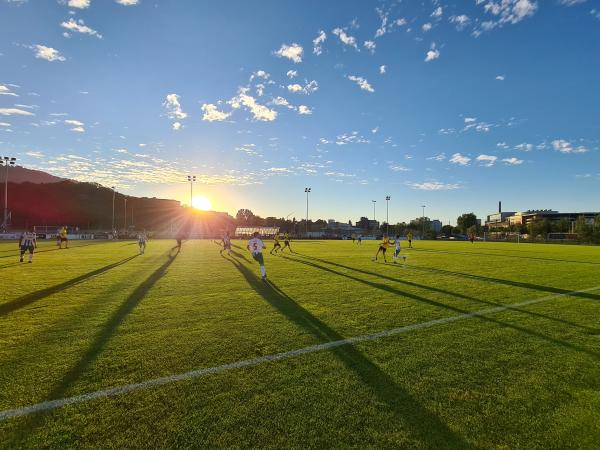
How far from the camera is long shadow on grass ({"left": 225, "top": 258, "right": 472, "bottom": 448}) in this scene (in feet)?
10.5

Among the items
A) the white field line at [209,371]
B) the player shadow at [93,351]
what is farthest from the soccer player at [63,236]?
the white field line at [209,371]

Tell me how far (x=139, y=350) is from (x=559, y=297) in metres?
11.3

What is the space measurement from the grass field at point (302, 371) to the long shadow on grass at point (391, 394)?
2cm

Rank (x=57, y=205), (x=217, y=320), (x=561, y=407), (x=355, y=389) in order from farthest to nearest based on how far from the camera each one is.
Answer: (x=57, y=205), (x=217, y=320), (x=355, y=389), (x=561, y=407)

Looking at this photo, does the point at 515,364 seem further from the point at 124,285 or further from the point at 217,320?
the point at 124,285

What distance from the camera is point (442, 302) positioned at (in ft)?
29.5

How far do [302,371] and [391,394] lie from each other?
1235 millimetres

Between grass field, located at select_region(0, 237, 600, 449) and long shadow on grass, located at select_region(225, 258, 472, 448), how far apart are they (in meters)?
0.02

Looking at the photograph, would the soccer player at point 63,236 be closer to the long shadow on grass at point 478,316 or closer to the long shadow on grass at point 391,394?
the long shadow on grass at point 478,316

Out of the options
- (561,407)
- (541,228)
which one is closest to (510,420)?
(561,407)

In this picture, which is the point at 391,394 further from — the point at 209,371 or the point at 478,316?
the point at 478,316

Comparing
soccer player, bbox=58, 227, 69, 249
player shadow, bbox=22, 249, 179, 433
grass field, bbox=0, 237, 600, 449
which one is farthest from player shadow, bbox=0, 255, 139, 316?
soccer player, bbox=58, 227, 69, 249

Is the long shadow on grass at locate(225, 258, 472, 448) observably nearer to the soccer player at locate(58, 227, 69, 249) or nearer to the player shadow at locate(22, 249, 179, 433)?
the player shadow at locate(22, 249, 179, 433)

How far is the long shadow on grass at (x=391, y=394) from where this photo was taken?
3201 millimetres
